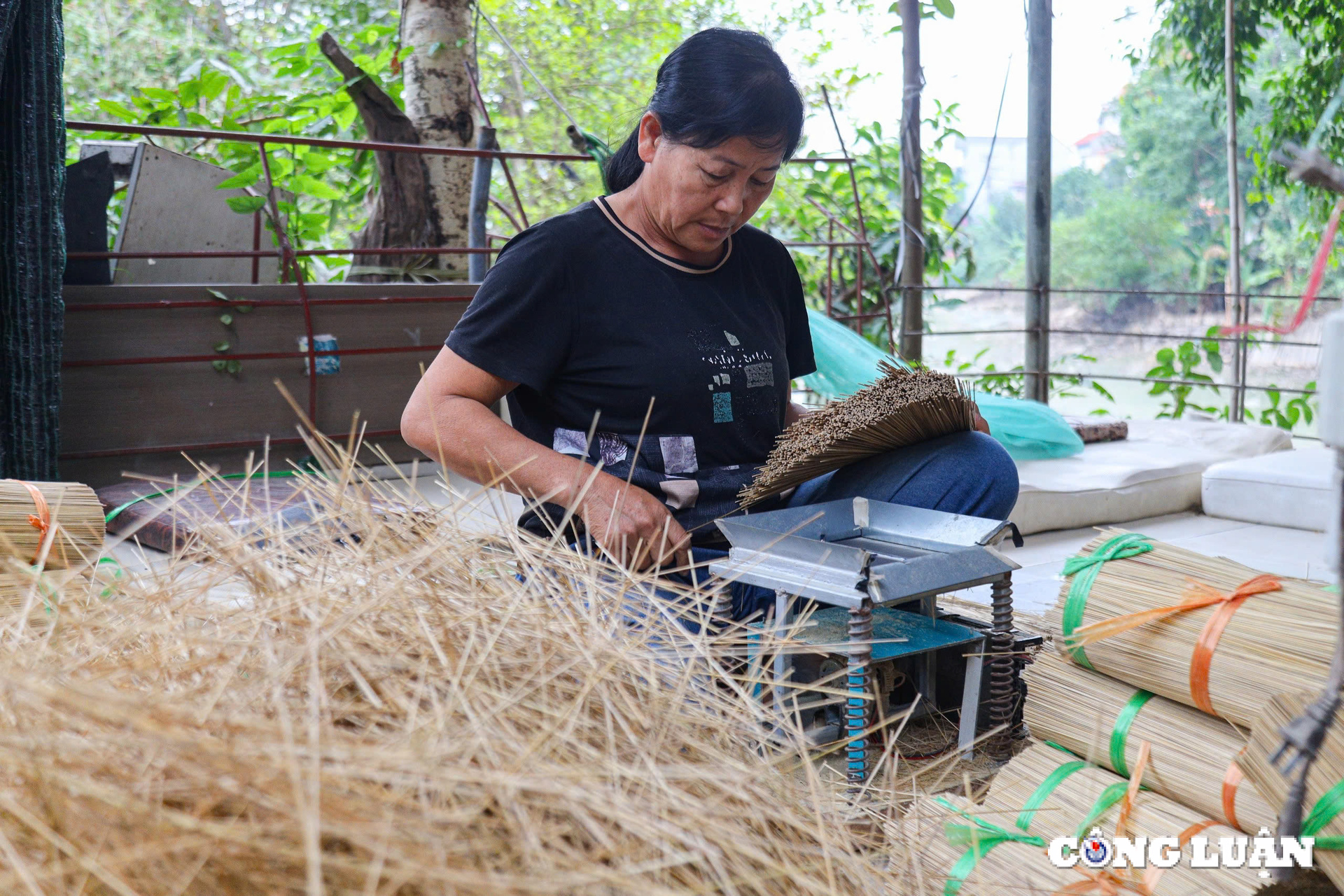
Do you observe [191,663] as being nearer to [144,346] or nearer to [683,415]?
[683,415]

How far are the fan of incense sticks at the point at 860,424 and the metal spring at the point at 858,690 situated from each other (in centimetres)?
32

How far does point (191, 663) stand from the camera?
2.48 ft

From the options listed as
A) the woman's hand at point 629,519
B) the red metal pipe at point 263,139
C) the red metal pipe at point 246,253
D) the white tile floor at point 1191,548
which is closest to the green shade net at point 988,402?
the white tile floor at point 1191,548

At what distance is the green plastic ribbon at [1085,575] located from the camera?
1.29 meters

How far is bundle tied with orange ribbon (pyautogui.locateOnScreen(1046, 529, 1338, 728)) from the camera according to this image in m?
→ 1.07

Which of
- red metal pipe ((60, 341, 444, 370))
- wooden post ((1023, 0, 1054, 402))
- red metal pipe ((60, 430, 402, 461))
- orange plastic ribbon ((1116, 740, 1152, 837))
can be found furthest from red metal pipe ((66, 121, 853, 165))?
orange plastic ribbon ((1116, 740, 1152, 837))

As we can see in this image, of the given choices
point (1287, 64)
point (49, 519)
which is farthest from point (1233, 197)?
point (49, 519)

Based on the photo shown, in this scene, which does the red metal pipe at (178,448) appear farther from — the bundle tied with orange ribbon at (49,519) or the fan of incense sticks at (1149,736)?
the fan of incense sticks at (1149,736)

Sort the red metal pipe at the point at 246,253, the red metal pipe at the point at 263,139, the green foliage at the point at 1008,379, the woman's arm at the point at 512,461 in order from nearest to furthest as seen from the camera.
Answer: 1. the woman's arm at the point at 512,461
2. the red metal pipe at the point at 263,139
3. the red metal pipe at the point at 246,253
4. the green foliage at the point at 1008,379

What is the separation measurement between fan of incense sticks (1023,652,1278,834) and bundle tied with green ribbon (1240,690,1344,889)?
3.7 inches

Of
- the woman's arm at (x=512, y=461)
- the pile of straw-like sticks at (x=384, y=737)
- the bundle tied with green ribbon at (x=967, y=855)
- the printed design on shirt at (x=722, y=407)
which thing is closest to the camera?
the pile of straw-like sticks at (x=384, y=737)

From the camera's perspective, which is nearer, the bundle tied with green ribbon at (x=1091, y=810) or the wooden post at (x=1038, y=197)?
the bundle tied with green ribbon at (x=1091, y=810)

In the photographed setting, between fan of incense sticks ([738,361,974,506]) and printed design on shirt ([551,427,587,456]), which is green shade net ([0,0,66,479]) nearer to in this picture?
printed design on shirt ([551,427,587,456])

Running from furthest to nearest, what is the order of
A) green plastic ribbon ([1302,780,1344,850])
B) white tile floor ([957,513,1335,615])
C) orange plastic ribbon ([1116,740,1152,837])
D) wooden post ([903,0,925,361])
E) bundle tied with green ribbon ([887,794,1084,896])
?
wooden post ([903,0,925,361])
white tile floor ([957,513,1335,615])
orange plastic ribbon ([1116,740,1152,837])
bundle tied with green ribbon ([887,794,1084,896])
green plastic ribbon ([1302,780,1344,850])
